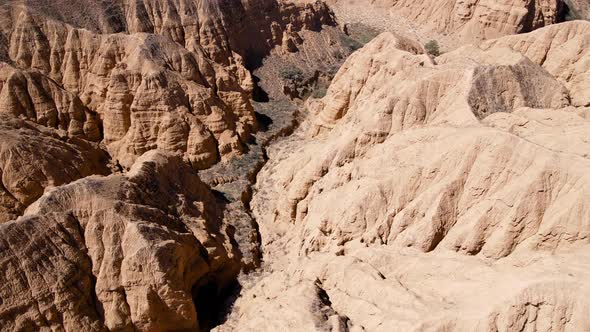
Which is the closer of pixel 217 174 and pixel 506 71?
pixel 506 71

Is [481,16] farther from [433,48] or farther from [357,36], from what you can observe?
[357,36]

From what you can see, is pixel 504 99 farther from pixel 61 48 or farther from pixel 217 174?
pixel 61 48

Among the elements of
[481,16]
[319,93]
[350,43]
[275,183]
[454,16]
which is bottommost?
[275,183]

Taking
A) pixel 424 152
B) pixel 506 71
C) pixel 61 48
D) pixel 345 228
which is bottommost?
pixel 345 228

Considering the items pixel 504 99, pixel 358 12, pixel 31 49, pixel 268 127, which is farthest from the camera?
pixel 358 12

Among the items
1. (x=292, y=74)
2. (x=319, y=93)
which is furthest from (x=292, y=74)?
(x=319, y=93)

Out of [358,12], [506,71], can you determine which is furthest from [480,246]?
[358,12]
